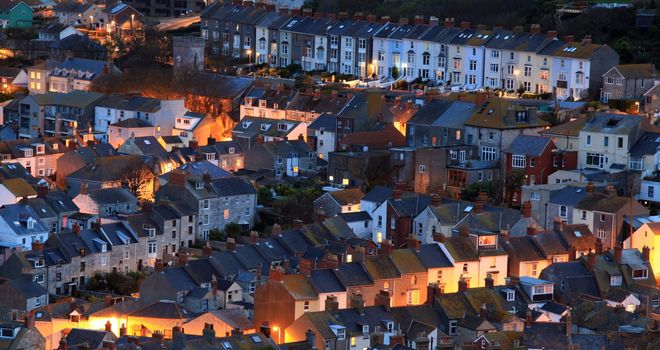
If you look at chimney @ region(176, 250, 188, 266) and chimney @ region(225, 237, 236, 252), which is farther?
chimney @ region(225, 237, 236, 252)

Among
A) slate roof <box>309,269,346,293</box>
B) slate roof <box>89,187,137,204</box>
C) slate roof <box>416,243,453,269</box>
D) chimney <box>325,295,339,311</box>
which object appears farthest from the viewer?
slate roof <box>89,187,137,204</box>

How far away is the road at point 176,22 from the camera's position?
109938 millimetres

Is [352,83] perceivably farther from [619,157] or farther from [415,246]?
[415,246]

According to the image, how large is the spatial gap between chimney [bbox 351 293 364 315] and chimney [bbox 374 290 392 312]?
43 centimetres

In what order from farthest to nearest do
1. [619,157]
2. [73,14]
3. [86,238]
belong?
[73,14], [619,157], [86,238]

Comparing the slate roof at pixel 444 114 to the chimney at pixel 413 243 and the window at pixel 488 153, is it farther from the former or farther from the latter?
the chimney at pixel 413 243

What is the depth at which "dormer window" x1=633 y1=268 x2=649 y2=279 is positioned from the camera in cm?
5703

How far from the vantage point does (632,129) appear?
67688 mm

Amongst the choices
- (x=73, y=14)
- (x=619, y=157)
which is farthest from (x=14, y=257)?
(x=73, y=14)

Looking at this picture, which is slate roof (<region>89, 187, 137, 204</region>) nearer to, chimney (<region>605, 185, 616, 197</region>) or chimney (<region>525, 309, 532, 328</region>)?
chimney (<region>605, 185, 616, 197</region>)

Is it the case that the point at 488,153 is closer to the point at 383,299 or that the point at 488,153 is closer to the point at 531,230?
the point at 531,230

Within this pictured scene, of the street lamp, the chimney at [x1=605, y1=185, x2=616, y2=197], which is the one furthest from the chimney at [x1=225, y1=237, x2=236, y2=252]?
the chimney at [x1=605, y1=185, x2=616, y2=197]

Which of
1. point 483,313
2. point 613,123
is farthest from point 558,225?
point 613,123

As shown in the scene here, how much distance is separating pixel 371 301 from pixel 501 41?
3148cm
